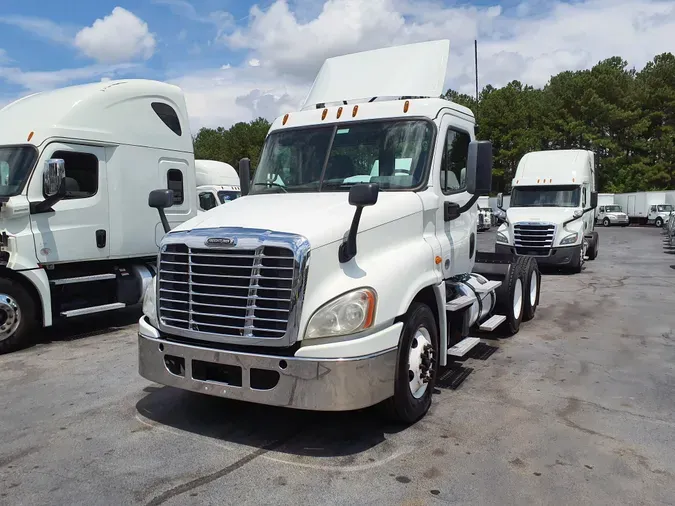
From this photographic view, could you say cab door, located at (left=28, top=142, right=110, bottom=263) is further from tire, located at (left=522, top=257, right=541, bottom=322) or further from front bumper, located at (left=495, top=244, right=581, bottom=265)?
front bumper, located at (left=495, top=244, right=581, bottom=265)


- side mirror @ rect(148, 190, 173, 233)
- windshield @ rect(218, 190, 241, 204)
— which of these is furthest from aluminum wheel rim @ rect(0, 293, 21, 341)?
windshield @ rect(218, 190, 241, 204)

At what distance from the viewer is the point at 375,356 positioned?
414 centimetres

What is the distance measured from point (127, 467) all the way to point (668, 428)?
418 cm

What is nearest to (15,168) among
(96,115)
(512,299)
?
(96,115)

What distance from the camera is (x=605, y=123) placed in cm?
5391

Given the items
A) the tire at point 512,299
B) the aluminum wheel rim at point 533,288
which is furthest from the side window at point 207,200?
the tire at point 512,299

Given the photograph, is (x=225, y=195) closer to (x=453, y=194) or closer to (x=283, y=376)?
(x=453, y=194)

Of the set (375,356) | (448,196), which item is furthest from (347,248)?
(448,196)

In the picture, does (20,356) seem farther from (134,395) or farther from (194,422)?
(194,422)

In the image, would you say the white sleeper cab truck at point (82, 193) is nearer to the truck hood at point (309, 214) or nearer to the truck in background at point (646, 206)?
the truck hood at point (309, 214)

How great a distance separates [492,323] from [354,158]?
2.92m

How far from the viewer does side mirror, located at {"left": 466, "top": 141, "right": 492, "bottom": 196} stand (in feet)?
17.3

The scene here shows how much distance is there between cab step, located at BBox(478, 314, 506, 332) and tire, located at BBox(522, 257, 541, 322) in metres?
1.12

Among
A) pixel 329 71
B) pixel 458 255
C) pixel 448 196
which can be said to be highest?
pixel 329 71
